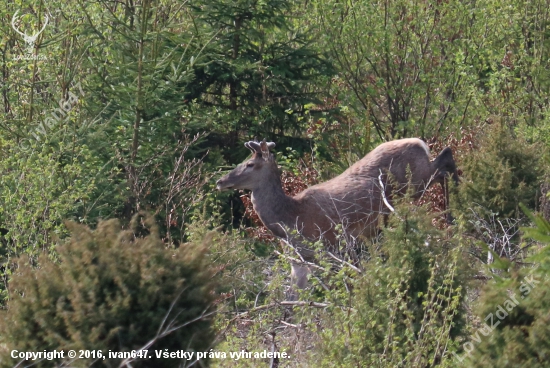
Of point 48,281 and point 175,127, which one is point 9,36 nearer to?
point 175,127

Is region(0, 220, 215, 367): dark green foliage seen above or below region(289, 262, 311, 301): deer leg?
above

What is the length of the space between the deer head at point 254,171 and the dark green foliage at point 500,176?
2.12m

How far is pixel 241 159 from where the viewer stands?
12.0 meters

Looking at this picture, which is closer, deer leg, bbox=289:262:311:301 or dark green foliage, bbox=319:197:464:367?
dark green foliage, bbox=319:197:464:367

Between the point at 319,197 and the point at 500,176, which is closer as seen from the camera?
the point at 500,176

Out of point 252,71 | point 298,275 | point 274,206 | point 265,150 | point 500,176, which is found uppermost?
point 252,71

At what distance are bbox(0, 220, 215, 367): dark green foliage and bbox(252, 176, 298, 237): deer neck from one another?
209 inches

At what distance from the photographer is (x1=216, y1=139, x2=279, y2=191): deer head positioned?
10328 mm

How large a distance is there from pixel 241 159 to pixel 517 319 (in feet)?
25.7

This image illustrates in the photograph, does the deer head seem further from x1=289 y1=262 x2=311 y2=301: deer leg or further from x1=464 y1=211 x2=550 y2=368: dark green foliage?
x1=464 y1=211 x2=550 y2=368: dark green foliage

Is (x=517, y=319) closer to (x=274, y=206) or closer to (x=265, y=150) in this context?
(x=274, y=206)

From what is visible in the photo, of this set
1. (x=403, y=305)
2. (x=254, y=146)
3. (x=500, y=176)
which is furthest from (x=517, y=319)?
(x=254, y=146)

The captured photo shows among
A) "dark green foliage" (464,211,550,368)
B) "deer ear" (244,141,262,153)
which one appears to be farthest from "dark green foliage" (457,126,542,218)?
"dark green foliage" (464,211,550,368)

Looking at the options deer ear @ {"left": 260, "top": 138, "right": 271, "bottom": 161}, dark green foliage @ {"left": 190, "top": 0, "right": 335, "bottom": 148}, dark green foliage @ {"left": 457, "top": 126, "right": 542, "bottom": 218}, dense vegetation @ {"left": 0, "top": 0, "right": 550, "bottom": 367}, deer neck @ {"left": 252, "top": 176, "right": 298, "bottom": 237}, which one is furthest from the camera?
dark green foliage @ {"left": 190, "top": 0, "right": 335, "bottom": 148}
